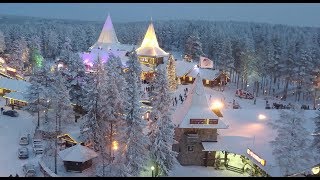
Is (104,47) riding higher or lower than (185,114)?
higher

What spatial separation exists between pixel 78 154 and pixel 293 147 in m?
15.1

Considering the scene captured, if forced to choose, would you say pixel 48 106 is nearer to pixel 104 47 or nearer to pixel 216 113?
pixel 216 113

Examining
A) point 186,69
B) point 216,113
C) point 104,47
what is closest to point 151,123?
point 216,113

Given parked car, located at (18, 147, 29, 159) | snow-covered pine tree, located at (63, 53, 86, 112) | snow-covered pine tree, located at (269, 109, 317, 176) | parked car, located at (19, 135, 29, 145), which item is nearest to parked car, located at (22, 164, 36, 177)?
parked car, located at (18, 147, 29, 159)

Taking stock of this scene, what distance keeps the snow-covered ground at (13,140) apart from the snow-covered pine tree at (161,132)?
938 centimetres

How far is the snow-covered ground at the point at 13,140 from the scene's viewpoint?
3148 cm

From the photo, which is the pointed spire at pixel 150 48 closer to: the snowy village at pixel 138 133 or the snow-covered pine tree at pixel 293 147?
the snowy village at pixel 138 133

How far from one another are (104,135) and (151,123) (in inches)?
220

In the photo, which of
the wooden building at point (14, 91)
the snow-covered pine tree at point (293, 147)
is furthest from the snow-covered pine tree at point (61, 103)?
the snow-covered pine tree at point (293, 147)

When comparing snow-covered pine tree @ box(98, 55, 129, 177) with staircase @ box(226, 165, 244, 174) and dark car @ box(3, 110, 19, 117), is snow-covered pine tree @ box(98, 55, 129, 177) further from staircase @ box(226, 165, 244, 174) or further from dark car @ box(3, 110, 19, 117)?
dark car @ box(3, 110, 19, 117)

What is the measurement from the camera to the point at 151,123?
28.9 meters

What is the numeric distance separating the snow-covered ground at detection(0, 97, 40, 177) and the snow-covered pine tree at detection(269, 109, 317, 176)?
17559mm

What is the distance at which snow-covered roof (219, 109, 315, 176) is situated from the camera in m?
29.1

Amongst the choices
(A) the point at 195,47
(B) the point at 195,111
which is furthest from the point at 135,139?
(A) the point at 195,47
